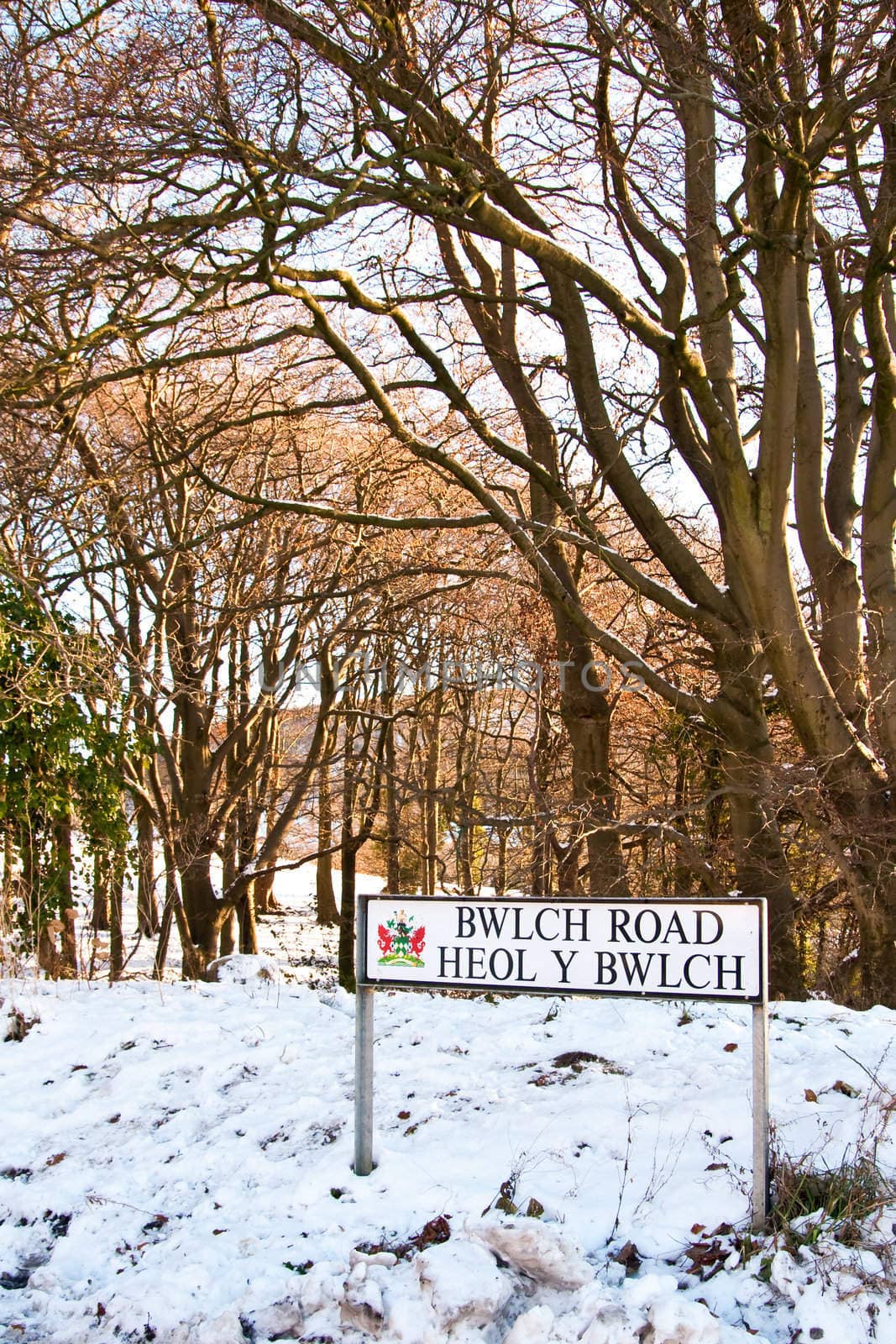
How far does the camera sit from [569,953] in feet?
13.1

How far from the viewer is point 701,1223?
367 cm

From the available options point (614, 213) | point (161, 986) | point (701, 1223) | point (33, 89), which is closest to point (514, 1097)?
point (701, 1223)

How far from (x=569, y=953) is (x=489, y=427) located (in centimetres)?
776

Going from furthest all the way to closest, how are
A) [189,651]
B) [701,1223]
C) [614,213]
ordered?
[189,651], [614,213], [701,1223]

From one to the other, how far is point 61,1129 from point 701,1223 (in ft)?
9.48

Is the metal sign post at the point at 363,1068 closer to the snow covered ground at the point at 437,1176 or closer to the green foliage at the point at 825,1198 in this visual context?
the snow covered ground at the point at 437,1176

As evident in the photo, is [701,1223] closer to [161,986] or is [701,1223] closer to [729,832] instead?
[161,986]

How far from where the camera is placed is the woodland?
283 inches

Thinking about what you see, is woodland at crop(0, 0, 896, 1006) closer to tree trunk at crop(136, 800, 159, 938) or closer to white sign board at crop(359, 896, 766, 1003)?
tree trunk at crop(136, 800, 159, 938)

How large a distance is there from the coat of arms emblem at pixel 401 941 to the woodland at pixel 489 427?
3.80 meters

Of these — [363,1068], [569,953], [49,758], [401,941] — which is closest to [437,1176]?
[363,1068]

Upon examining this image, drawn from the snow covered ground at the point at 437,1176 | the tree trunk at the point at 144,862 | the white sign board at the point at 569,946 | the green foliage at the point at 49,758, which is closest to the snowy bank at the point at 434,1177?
the snow covered ground at the point at 437,1176

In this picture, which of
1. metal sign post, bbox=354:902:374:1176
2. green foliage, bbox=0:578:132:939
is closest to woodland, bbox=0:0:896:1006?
green foliage, bbox=0:578:132:939

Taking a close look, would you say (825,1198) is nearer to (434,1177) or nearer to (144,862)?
(434,1177)
